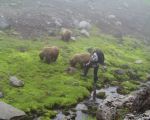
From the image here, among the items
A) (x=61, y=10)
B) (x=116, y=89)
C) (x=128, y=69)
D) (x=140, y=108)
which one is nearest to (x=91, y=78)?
(x=116, y=89)

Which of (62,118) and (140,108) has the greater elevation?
(140,108)

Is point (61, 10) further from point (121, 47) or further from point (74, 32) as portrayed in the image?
point (121, 47)

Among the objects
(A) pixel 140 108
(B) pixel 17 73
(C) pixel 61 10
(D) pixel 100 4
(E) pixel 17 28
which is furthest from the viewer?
(D) pixel 100 4

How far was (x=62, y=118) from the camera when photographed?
67.8ft

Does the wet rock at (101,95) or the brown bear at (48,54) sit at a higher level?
the brown bear at (48,54)

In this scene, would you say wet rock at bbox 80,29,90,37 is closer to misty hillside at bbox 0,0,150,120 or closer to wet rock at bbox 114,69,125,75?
misty hillside at bbox 0,0,150,120

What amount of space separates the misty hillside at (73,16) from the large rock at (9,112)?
57.5 ft

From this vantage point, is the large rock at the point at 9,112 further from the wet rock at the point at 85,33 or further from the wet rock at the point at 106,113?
the wet rock at the point at 85,33

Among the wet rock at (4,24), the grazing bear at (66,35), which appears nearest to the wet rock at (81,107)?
the grazing bear at (66,35)

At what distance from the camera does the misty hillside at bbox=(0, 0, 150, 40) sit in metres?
40.9

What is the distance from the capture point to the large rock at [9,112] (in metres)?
18.8

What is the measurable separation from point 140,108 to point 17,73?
37.8 ft

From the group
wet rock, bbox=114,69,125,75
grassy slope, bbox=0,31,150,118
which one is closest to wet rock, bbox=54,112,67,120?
grassy slope, bbox=0,31,150,118

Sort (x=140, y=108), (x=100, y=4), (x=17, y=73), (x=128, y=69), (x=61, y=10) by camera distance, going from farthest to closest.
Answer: (x=100, y=4) < (x=61, y=10) < (x=128, y=69) < (x=17, y=73) < (x=140, y=108)
